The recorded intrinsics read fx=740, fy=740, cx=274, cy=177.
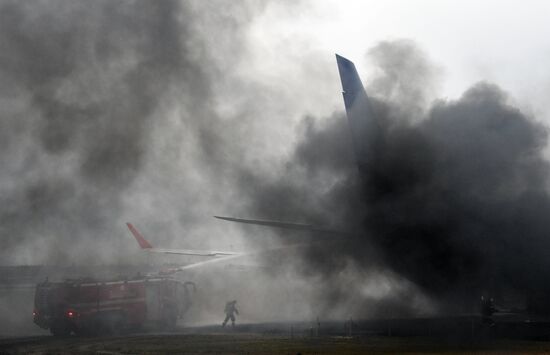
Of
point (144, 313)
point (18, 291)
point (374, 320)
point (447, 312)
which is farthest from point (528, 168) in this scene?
point (18, 291)

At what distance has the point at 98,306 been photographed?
4503 cm

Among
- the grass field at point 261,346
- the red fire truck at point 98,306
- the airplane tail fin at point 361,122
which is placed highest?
the airplane tail fin at point 361,122

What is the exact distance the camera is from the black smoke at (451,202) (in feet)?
139

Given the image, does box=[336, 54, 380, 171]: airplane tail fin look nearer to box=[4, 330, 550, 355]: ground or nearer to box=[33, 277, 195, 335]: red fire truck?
box=[4, 330, 550, 355]: ground

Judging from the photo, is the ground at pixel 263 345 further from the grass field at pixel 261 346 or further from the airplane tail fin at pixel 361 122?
the airplane tail fin at pixel 361 122

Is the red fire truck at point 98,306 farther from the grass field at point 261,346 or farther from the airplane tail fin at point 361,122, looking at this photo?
the airplane tail fin at point 361,122

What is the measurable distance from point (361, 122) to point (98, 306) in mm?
19795

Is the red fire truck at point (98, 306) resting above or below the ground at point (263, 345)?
above

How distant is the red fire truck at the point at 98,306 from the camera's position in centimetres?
4469

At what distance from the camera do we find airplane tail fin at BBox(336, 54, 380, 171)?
152 feet

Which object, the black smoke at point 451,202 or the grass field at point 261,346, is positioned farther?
the black smoke at point 451,202

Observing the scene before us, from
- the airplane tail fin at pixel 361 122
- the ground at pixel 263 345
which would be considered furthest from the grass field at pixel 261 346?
the airplane tail fin at pixel 361 122

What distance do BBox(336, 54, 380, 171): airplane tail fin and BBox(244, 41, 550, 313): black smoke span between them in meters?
0.55

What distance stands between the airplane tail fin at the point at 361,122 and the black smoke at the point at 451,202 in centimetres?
55
